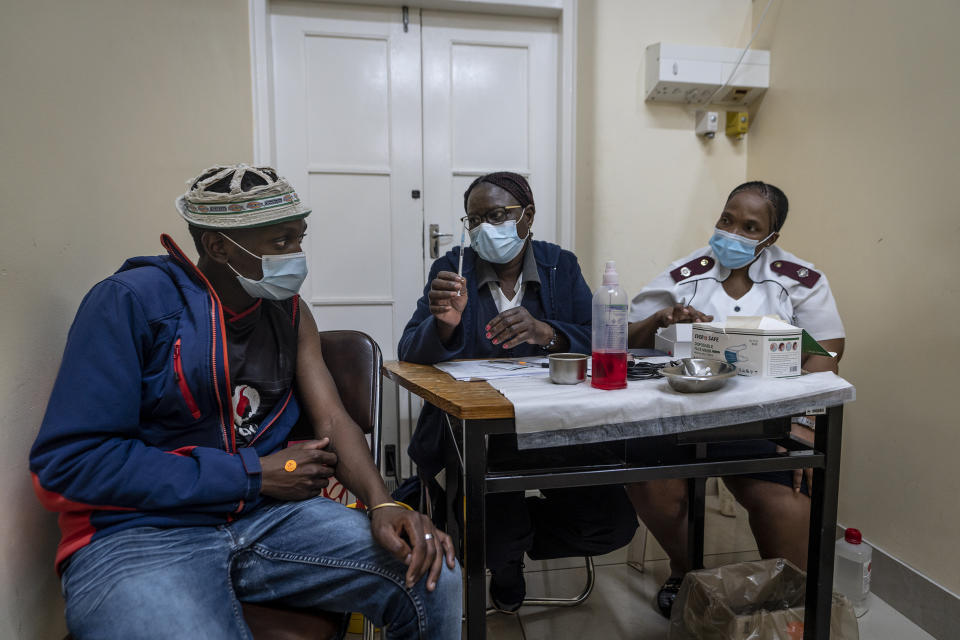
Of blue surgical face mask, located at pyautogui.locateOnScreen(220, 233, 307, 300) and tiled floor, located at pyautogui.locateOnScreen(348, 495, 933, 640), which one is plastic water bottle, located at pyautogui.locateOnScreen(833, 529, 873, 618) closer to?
tiled floor, located at pyautogui.locateOnScreen(348, 495, 933, 640)

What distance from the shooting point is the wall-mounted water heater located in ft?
8.80

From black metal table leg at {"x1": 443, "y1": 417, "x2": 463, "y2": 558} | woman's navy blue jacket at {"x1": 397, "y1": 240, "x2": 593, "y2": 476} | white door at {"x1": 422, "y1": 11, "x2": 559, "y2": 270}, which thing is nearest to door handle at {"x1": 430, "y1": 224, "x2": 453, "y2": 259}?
white door at {"x1": 422, "y1": 11, "x2": 559, "y2": 270}

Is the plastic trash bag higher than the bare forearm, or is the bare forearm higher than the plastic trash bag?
the bare forearm

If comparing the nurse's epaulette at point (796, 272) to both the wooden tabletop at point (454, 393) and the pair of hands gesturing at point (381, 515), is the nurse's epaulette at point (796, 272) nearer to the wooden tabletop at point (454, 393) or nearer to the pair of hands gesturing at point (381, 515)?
the wooden tabletop at point (454, 393)

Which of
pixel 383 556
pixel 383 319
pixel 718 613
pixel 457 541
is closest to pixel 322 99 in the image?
pixel 383 319

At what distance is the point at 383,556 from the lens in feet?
3.43

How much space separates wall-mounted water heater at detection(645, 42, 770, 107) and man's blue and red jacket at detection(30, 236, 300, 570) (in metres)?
2.37

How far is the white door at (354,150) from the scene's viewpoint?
8.83 feet

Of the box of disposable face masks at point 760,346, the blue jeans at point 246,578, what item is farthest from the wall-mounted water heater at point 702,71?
the blue jeans at point 246,578

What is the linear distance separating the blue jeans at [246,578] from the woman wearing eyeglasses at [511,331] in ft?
1.74

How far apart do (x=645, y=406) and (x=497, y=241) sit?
2.66ft

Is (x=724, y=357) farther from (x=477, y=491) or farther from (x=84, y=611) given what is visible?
(x=84, y=611)

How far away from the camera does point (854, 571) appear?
192 cm

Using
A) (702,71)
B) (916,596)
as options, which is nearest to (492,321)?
(916,596)
